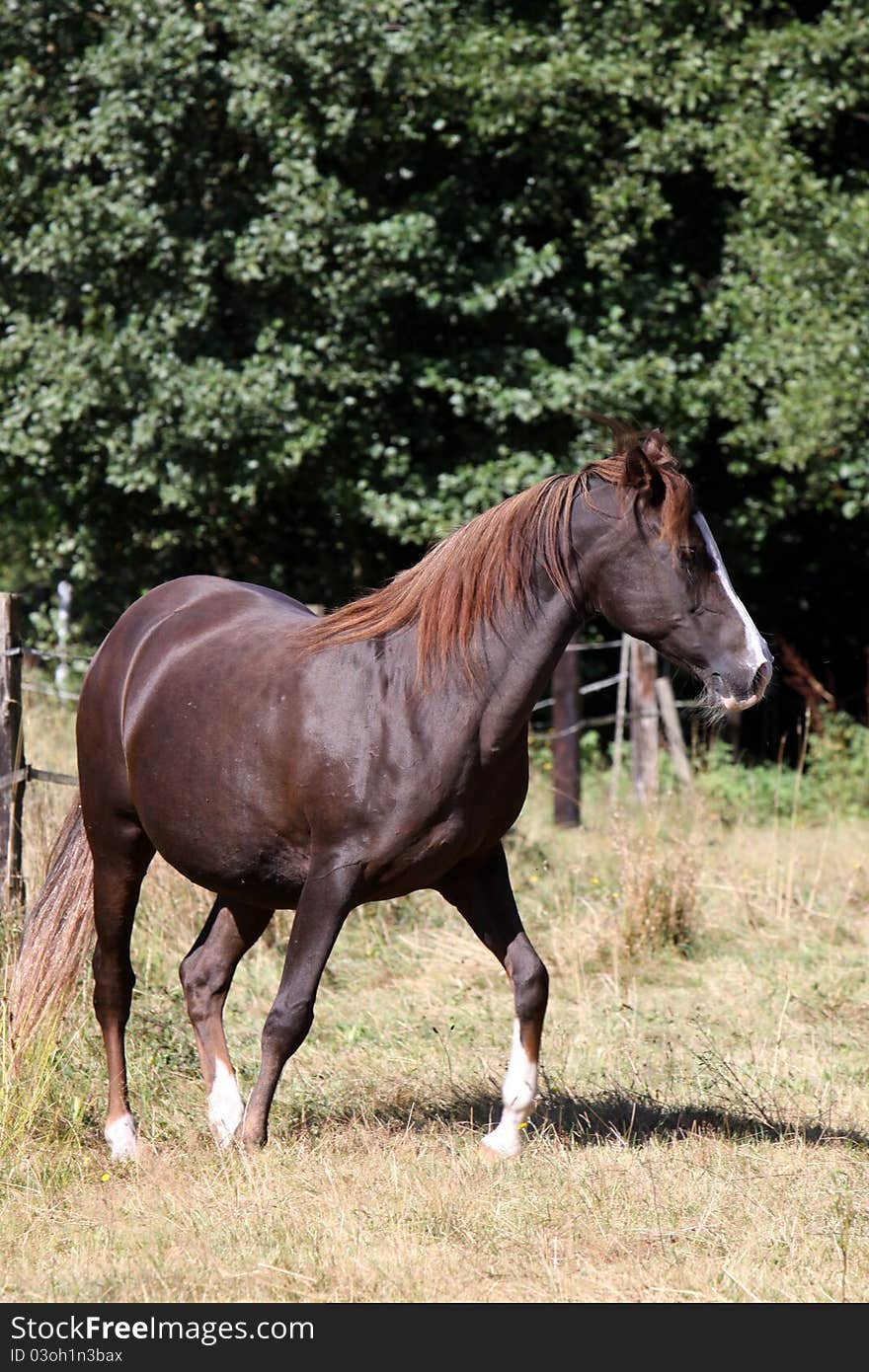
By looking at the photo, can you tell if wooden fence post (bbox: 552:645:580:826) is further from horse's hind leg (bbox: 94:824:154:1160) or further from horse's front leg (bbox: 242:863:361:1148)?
Result: horse's front leg (bbox: 242:863:361:1148)

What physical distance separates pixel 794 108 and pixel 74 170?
6.35 metres

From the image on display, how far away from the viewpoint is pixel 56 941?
509 centimetres

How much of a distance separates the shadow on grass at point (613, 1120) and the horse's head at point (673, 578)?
1.53 m

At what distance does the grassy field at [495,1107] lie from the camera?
3.59 m

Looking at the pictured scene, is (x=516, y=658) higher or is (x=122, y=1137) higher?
(x=516, y=658)

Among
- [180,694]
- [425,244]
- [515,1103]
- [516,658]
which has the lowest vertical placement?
[515,1103]

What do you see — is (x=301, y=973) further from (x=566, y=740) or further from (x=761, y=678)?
(x=566, y=740)

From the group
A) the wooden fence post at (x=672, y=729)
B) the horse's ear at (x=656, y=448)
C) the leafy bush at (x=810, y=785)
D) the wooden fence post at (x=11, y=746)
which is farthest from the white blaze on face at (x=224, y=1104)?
the wooden fence post at (x=672, y=729)

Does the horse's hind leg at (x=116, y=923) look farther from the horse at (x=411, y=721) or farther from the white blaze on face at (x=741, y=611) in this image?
the white blaze on face at (x=741, y=611)

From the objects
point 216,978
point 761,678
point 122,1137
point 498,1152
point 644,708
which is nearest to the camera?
point 761,678

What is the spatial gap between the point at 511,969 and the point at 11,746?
122 inches

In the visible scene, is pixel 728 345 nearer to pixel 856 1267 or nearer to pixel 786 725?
pixel 786 725

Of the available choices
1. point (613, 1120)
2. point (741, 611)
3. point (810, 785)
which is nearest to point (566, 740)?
point (810, 785)

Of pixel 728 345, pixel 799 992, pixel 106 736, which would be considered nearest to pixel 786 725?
pixel 728 345
